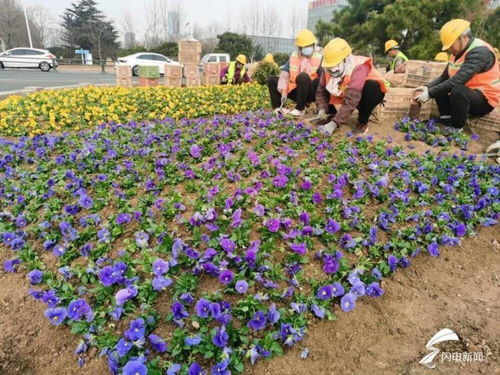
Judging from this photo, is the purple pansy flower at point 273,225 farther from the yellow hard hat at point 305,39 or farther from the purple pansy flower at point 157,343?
the yellow hard hat at point 305,39

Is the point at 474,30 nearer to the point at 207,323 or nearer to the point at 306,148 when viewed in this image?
the point at 306,148

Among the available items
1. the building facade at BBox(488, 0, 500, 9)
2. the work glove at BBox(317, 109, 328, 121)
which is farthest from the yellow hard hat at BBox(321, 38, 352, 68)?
the building facade at BBox(488, 0, 500, 9)

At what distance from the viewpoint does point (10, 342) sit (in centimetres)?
186

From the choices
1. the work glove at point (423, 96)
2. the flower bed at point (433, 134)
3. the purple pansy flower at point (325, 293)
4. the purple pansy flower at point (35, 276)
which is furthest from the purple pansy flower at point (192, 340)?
the work glove at point (423, 96)

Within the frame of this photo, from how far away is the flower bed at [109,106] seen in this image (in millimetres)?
5457

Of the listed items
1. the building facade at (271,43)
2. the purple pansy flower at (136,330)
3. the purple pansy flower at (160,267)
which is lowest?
the purple pansy flower at (136,330)

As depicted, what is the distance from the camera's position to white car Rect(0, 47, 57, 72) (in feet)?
68.8

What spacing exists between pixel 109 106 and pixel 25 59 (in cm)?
1920

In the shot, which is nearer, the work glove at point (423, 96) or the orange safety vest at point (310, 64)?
the work glove at point (423, 96)

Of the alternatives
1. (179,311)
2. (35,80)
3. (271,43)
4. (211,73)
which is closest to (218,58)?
(35,80)

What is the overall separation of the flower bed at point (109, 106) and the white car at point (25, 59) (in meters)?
17.0

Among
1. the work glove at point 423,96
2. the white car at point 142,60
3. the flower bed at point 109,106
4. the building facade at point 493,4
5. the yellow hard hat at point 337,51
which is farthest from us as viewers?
the white car at point 142,60

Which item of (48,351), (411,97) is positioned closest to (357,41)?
(411,97)

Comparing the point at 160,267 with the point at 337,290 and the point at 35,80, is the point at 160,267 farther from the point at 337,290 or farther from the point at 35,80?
the point at 35,80
